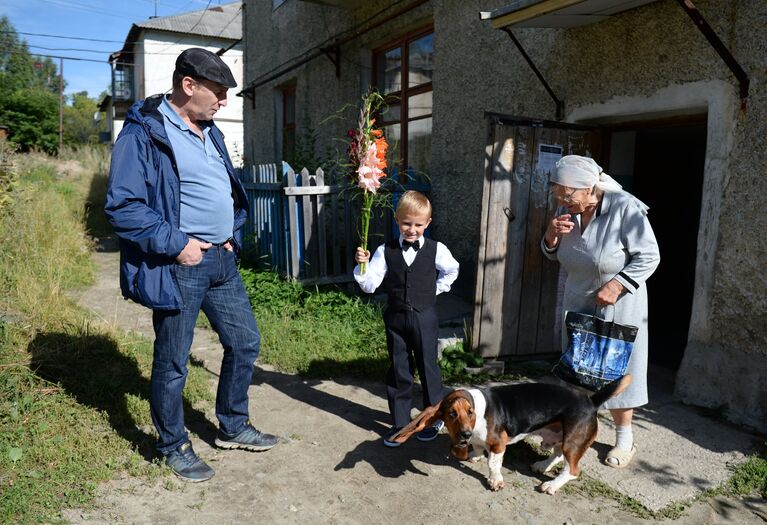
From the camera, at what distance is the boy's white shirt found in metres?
3.23

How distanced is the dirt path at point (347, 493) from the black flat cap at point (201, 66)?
6.53 feet

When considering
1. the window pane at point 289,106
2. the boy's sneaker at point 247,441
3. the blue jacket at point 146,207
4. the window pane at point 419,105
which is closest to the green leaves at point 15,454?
the boy's sneaker at point 247,441

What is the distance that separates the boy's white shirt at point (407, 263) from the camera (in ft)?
10.6

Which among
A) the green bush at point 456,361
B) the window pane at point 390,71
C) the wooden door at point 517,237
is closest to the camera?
the wooden door at point 517,237

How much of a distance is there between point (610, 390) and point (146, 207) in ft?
7.85

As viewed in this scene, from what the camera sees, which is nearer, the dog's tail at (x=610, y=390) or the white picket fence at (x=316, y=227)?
the dog's tail at (x=610, y=390)

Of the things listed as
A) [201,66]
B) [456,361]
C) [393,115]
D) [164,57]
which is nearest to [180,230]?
[201,66]

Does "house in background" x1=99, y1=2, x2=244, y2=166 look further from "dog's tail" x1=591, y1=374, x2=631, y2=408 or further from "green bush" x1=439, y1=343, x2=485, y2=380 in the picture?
"dog's tail" x1=591, y1=374, x2=631, y2=408

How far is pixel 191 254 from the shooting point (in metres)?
2.73

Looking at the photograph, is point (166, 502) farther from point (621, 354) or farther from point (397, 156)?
point (397, 156)

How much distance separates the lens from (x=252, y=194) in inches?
318

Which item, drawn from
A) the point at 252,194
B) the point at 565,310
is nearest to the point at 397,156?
the point at 252,194

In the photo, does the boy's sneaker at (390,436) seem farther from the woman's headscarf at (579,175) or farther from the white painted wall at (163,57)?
the white painted wall at (163,57)

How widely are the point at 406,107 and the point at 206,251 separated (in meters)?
5.42
